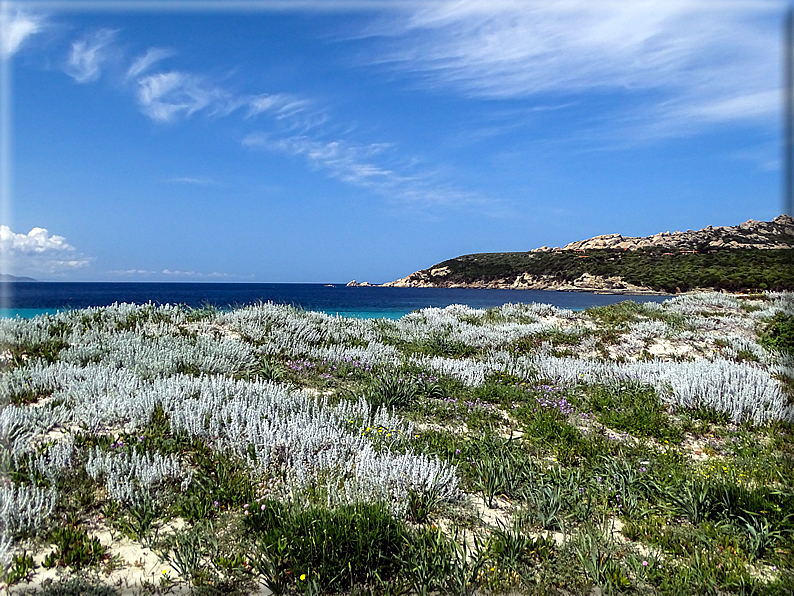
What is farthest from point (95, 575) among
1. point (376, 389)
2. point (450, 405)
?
point (450, 405)

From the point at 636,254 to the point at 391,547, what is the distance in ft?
377

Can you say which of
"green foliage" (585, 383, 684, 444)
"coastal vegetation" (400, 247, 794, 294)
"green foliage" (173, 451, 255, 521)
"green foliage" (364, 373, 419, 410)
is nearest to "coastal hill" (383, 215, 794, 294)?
"coastal vegetation" (400, 247, 794, 294)

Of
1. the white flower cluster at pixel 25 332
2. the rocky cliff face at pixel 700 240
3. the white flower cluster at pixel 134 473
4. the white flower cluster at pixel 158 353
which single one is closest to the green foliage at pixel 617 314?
the white flower cluster at pixel 158 353

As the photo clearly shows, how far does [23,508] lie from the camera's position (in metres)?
3.63

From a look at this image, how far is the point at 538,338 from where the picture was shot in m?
13.4

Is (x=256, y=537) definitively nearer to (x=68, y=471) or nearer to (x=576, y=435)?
(x=68, y=471)

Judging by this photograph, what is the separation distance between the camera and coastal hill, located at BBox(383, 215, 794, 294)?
191 feet

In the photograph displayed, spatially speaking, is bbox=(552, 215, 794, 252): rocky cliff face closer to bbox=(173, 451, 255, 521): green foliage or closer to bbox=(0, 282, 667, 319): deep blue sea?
bbox=(0, 282, 667, 319): deep blue sea

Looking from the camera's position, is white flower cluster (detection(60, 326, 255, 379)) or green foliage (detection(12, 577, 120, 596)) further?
white flower cluster (detection(60, 326, 255, 379))

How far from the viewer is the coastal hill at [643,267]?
58344 mm

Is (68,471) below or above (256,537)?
above

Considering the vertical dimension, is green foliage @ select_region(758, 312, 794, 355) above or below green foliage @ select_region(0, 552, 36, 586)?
above

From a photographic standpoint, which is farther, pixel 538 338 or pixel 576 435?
pixel 538 338

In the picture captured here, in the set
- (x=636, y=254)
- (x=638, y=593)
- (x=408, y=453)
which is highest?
(x=636, y=254)
